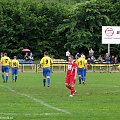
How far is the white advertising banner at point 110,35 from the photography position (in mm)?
58534

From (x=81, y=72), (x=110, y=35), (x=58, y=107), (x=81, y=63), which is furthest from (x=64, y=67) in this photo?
(x=58, y=107)

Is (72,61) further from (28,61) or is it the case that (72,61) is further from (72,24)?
(72,24)

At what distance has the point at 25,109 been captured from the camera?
16203mm

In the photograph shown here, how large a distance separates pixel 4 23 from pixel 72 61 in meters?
44.3

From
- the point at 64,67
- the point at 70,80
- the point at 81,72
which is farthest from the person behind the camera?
the point at 64,67

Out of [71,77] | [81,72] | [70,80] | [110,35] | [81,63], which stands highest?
[110,35]

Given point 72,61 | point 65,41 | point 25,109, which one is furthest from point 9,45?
point 25,109

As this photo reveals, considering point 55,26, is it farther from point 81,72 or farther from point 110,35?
point 81,72

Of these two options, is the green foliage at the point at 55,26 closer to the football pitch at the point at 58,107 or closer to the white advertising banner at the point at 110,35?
the white advertising banner at the point at 110,35

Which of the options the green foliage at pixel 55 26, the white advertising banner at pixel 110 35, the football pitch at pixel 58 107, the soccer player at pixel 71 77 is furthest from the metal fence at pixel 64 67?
the football pitch at pixel 58 107

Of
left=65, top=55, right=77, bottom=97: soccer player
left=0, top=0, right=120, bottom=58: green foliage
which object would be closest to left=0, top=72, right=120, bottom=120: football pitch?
left=65, top=55, right=77, bottom=97: soccer player

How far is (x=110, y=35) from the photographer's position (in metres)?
58.9

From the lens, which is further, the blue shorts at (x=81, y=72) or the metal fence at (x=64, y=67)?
the metal fence at (x=64, y=67)

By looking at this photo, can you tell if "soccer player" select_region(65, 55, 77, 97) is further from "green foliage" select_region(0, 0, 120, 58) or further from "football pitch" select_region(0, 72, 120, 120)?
"green foliage" select_region(0, 0, 120, 58)
